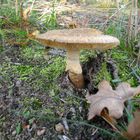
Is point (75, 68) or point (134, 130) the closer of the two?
point (134, 130)

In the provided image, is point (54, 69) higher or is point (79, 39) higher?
point (79, 39)

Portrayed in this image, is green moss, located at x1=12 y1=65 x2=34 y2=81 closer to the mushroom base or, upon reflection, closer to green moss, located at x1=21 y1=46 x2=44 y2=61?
green moss, located at x1=21 y1=46 x2=44 y2=61

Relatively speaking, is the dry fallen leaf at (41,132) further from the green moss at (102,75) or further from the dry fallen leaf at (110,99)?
the green moss at (102,75)

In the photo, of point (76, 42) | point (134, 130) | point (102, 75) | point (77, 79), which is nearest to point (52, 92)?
point (77, 79)

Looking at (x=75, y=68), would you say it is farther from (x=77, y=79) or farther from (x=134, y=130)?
(x=134, y=130)

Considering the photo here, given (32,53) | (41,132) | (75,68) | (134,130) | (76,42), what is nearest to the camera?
(134,130)

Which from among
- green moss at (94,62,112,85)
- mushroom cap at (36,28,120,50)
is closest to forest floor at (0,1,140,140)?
green moss at (94,62,112,85)

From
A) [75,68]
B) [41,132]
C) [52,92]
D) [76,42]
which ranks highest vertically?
[76,42]

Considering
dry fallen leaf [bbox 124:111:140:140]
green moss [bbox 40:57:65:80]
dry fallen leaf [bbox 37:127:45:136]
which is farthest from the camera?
green moss [bbox 40:57:65:80]

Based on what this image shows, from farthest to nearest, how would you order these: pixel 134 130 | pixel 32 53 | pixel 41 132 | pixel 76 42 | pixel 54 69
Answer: pixel 32 53 < pixel 54 69 < pixel 41 132 < pixel 76 42 < pixel 134 130
